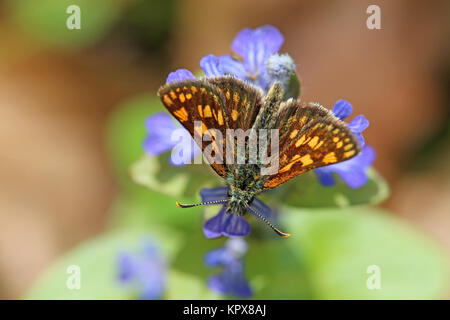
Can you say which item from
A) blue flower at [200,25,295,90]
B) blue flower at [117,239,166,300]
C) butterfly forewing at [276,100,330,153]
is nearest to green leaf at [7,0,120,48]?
blue flower at [117,239,166,300]

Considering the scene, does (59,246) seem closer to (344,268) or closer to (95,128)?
(95,128)

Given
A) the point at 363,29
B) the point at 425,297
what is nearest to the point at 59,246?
the point at 425,297

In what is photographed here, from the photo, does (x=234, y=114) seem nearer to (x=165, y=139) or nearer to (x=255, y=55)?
(x=255, y=55)

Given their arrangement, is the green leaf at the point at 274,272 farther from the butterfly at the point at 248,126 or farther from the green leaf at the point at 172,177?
the butterfly at the point at 248,126

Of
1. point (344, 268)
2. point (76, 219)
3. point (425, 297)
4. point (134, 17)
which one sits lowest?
point (425, 297)

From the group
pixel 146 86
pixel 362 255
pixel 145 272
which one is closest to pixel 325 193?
pixel 362 255
